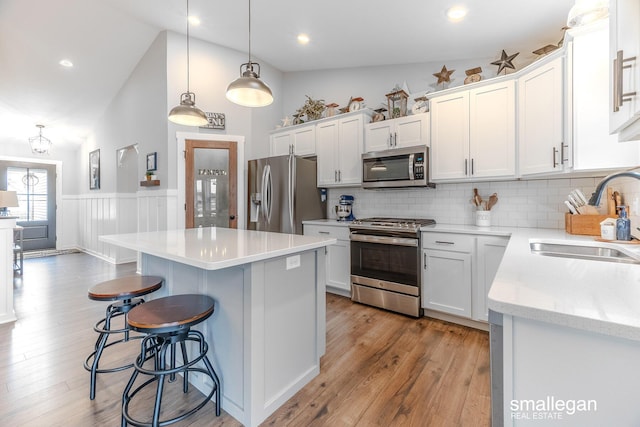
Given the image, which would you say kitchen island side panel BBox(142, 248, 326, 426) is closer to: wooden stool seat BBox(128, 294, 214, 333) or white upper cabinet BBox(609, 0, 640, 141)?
wooden stool seat BBox(128, 294, 214, 333)

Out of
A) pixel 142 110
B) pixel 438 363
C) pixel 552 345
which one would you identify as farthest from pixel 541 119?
pixel 142 110

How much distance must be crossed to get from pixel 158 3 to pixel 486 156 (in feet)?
13.3

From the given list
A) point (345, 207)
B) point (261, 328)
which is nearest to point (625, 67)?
point (261, 328)

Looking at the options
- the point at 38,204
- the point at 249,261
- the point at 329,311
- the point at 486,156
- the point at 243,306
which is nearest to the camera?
the point at 249,261

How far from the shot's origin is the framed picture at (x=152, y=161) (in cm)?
429

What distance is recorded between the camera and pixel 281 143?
4.43 m

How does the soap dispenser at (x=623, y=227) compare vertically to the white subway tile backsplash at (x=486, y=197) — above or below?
below

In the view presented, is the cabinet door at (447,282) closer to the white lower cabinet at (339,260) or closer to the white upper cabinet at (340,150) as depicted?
the white lower cabinet at (339,260)

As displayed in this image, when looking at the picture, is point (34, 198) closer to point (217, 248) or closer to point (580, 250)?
point (217, 248)

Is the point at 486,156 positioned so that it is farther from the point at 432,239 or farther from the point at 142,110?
the point at 142,110

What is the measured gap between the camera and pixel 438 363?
2119 millimetres

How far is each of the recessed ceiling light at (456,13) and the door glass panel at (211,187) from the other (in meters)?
3.16

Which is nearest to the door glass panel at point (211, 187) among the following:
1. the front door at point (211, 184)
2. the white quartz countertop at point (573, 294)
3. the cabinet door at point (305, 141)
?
the front door at point (211, 184)

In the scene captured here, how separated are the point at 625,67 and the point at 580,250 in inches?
50.5
